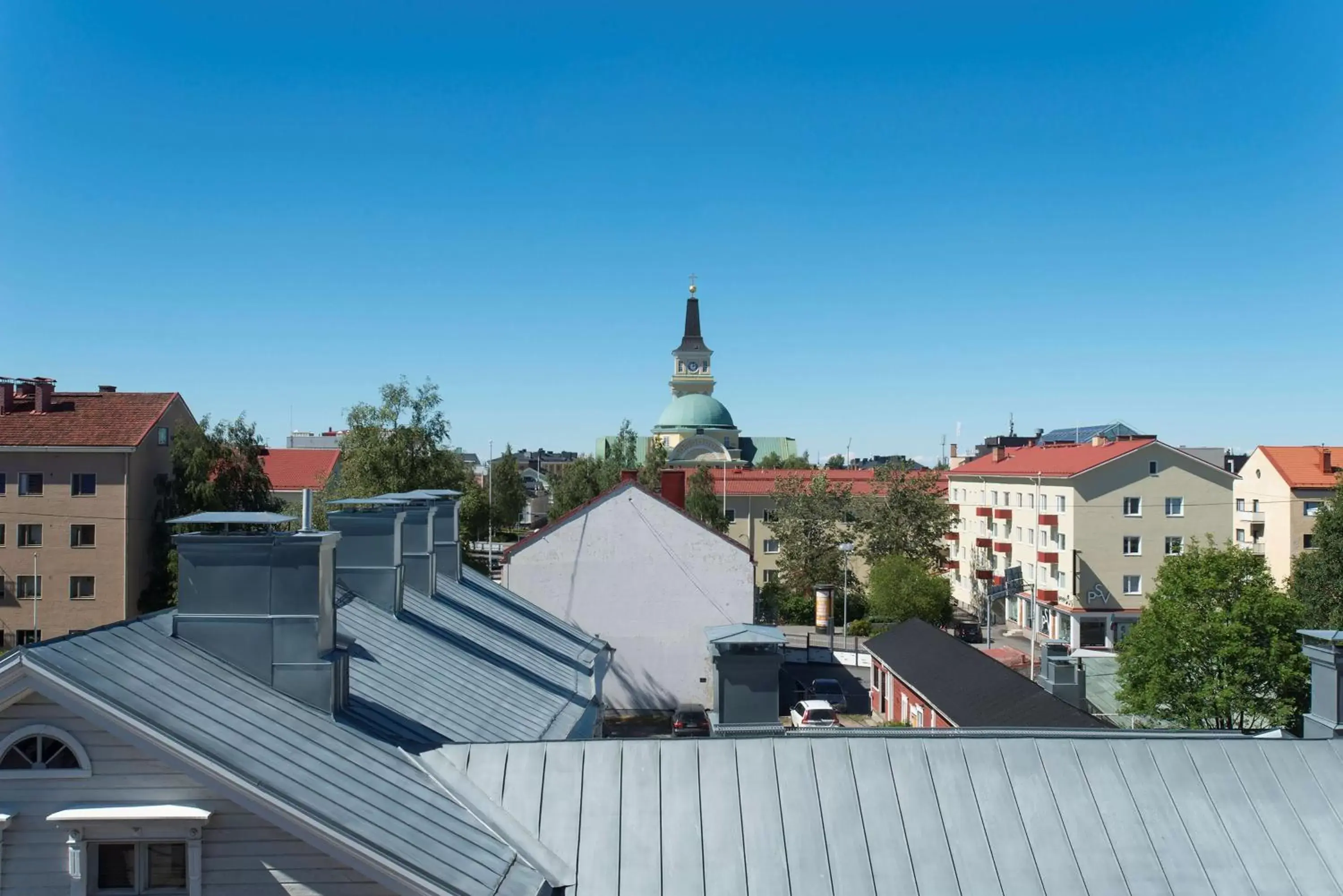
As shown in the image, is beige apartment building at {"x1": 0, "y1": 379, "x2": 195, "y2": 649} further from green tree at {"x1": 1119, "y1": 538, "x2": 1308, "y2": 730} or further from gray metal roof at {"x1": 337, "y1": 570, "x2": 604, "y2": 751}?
green tree at {"x1": 1119, "y1": 538, "x2": 1308, "y2": 730}

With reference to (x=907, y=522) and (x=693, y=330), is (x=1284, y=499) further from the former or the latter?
(x=693, y=330)

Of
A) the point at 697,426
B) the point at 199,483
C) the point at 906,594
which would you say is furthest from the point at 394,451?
the point at 697,426

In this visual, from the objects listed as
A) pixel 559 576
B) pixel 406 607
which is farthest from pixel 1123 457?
pixel 406 607

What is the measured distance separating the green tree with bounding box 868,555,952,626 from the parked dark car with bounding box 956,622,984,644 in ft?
6.33

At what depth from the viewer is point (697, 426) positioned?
135 m

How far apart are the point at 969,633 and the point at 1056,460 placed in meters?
9.52

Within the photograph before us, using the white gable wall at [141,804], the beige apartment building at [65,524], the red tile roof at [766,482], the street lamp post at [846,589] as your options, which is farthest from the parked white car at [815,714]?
the red tile roof at [766,482]

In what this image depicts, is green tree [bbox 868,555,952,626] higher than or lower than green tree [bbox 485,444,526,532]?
lower

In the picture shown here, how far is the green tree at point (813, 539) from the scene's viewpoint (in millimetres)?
51062

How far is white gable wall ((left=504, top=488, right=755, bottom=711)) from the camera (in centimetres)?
2812

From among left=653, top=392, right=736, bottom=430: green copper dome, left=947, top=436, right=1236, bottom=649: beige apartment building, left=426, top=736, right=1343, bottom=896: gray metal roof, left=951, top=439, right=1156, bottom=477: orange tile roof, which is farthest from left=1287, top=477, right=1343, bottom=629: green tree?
left=653, top=392, right=736, bottom=430: green copper dome

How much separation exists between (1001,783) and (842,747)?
1178 millimetres

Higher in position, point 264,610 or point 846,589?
point 264,610

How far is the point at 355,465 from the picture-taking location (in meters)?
38.8
